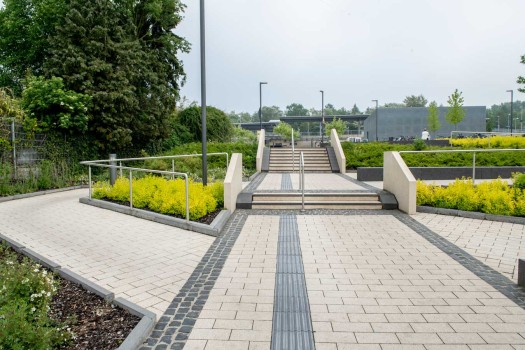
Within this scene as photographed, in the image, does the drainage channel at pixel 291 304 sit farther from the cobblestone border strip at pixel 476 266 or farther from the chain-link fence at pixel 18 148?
the chain-link fence at pixel 18 148

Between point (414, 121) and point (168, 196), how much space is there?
47.5m

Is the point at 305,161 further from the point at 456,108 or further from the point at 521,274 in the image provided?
the point at 456,108

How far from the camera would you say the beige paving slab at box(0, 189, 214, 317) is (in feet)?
15.6

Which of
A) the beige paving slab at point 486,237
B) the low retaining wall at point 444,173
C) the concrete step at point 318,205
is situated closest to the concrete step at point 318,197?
the concrete step at point 318,205

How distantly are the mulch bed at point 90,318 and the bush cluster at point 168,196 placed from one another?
3786 millimetres

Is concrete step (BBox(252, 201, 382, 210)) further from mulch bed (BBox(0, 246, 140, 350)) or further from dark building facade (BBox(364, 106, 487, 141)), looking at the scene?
dark building facade (BBox(364, 106, 487, 141))

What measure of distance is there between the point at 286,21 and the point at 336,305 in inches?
371

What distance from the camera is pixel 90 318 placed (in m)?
3.77

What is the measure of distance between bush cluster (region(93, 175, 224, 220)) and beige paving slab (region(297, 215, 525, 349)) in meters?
2.50

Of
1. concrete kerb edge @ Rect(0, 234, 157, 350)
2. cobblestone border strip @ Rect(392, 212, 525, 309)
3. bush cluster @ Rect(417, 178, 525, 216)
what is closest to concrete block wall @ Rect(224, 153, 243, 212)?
cobblestone border strip @ Rect(392, 212, 525, 309)

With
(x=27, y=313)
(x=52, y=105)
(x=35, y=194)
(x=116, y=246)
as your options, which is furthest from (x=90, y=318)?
(x=52, y=105)

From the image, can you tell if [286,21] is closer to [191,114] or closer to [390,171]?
[390,171]

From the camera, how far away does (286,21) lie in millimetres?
11594

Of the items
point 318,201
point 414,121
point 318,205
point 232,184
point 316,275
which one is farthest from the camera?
point 414,121
